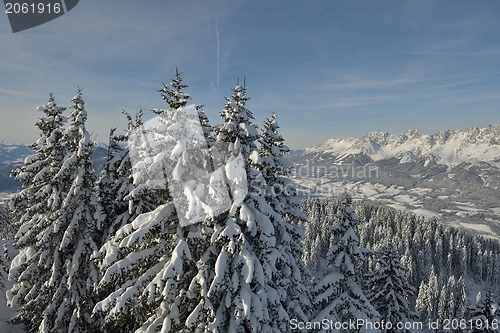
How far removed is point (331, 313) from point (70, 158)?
17.1 meters

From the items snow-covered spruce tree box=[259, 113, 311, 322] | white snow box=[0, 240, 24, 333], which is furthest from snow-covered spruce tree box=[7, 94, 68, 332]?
snow-covered spruce tree box=[259, 113, 311, 322]

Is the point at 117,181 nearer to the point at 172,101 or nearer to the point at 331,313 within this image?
the point at 172,101

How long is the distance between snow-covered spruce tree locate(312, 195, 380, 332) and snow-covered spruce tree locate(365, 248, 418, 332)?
5.44 m

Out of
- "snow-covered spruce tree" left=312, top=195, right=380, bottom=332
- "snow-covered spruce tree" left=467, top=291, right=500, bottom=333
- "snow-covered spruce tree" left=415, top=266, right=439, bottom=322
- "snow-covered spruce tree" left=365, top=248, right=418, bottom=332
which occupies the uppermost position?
"snow-covered spruce tree" left=312, top=195, right=380, bottom=332

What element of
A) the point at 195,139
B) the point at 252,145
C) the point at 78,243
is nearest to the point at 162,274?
the point at 195,139

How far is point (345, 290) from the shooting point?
54.2 ft

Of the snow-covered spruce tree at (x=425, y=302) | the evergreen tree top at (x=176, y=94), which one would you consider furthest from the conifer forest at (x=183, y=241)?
the snow-covered spruce tree at (x=425, y=302)

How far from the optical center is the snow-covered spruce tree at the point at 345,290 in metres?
15.9

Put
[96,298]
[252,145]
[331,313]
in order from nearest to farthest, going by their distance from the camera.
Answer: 1. [252,145]
2. [331,313]
3. [96,298]

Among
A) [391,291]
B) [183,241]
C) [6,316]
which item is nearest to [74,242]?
[183,241]

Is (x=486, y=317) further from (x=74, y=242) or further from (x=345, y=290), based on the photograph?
(x=74, y=242)

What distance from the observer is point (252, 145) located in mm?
11961

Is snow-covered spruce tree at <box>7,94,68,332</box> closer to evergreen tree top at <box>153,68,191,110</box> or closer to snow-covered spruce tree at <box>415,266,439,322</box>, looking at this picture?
evergreen tree top at <box>153,68,191,110</box>

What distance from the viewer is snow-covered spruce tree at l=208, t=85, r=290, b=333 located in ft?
31.2
